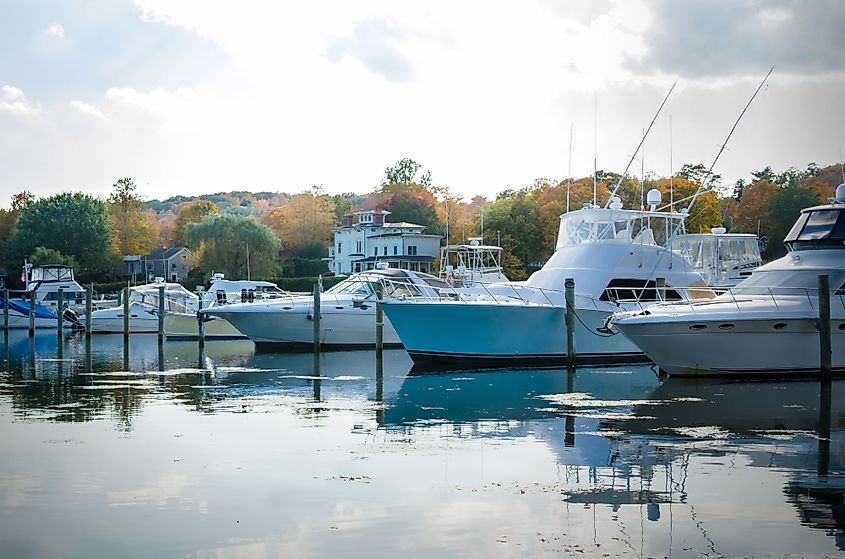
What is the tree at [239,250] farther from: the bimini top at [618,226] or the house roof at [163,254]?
the bimini top at [618,226]

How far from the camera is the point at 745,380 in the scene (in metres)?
23.1

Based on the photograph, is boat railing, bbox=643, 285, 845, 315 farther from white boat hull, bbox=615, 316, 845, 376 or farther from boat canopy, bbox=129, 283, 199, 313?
boat canopy, bbox=129, 283, 199, 313

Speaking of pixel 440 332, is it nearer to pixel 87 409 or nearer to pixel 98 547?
pixel 87 409

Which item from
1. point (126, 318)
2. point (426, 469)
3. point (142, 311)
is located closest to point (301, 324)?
point (126, 318)

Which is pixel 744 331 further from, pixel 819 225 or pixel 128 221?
pixel 128 221

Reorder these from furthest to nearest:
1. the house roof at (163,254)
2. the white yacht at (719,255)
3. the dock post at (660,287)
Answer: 1. the house roof at (163,254)
2. the white yacht at (719,255)
3. the dock post at (660,287)

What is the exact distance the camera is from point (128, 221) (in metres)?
102

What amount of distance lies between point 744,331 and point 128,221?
87390mm

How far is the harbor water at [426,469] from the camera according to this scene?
33.0 feet

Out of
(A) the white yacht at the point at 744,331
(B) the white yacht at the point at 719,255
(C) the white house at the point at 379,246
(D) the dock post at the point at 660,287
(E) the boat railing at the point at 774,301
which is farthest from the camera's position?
(C) the white house at the point at 379,246

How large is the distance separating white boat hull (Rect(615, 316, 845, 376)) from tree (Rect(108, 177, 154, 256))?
8288 cm

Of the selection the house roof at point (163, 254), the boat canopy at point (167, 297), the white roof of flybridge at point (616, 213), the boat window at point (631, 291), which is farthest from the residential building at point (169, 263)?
the boat window at point (631, 291)

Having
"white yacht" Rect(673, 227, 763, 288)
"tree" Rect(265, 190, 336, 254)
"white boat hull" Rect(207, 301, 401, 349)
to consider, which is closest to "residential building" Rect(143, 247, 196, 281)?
"tree" Rect(265, 190, 336, 254)

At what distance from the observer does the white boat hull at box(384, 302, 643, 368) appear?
27547mm
